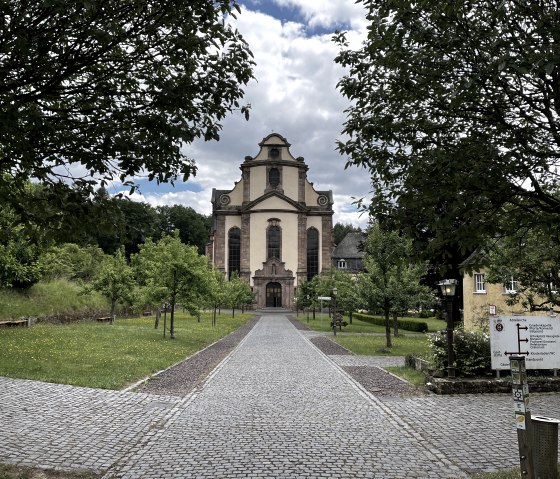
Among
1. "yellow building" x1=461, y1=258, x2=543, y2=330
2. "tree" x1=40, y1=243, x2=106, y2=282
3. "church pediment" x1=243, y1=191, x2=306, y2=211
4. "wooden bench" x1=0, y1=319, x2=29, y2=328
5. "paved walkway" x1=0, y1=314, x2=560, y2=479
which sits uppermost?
"church pediment" x1=243, y1=191, x2=306, y2=211

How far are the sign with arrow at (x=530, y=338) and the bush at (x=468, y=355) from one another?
18.7 inches

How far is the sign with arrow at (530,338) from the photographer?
12.3 m

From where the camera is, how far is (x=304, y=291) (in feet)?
209

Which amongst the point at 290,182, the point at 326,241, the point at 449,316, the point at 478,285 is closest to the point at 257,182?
the point at 290,182

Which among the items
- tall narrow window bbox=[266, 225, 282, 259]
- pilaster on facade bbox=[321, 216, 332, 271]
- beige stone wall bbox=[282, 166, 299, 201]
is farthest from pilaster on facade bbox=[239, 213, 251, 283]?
pilaster on facade bbox=[321, 216, 332, 271]

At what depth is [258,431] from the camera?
8180mm

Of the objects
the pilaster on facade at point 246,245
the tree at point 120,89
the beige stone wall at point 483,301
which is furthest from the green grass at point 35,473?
the pilaster on facade at point 246,245

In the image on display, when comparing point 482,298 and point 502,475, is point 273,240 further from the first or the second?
point 502,475

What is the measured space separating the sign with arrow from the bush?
475 millimetres

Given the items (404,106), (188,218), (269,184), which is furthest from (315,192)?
(404,106)

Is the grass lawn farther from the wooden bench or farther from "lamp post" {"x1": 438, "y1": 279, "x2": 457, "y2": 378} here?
"lamp post" {"x1": 438, "y1": 279, "x2": 457, "y2": 378}

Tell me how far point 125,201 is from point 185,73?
1.51 meters

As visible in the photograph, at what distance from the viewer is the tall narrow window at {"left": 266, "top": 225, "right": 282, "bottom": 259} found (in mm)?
76625

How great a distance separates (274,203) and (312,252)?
29.1 feet
